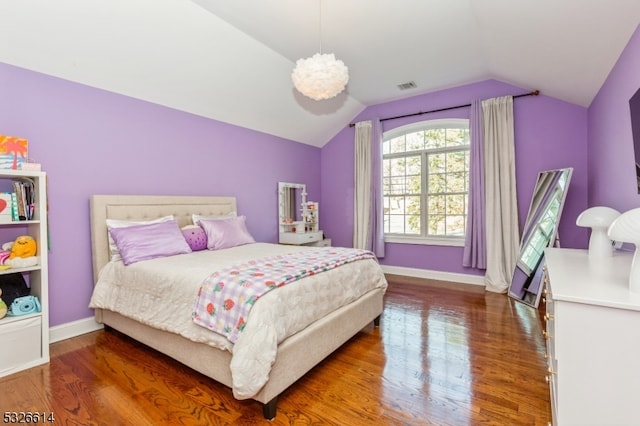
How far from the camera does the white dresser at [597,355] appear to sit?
1.10 meters

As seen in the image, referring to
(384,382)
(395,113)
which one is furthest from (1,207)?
(395,113)

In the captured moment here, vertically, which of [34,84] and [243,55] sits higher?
[243,55]

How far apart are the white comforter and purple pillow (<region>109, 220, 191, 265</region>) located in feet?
0.40

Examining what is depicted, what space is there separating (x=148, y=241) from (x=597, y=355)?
116 inches

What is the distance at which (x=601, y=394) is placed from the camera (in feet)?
3.76

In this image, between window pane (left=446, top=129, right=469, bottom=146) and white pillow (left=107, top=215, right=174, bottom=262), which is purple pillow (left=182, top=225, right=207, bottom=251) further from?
window pane (left=446, top=129, right=469, bottom=146)

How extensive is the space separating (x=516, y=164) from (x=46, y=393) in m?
4.98

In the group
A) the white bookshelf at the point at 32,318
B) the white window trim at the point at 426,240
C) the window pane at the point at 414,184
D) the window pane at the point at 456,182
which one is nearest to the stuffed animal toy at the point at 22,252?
the white bookshelf at the point at 32,318

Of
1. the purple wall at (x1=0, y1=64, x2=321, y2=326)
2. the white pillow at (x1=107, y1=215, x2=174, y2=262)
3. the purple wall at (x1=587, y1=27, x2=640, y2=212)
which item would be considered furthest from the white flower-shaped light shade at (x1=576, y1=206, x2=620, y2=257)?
the purple wall at (x1=0, y1=64, x2=321, y2=326)

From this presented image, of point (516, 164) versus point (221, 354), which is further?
point (516, 164)

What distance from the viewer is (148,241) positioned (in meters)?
2.68

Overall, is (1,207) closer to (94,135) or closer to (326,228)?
(94,135)

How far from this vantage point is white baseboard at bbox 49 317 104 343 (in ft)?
8.41

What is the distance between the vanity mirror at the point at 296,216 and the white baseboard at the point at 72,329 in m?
2.59
